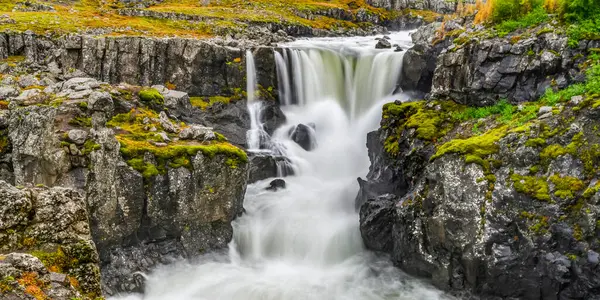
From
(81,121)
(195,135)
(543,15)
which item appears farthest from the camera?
(543,15)

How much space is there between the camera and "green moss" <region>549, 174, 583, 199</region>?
1363 cm

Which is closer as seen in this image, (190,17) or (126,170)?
(126,170)

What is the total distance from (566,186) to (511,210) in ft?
6.03

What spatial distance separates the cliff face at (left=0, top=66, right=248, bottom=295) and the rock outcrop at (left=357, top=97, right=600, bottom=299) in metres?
8.25

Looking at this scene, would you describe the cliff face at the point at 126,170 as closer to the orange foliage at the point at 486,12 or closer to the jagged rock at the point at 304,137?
the jagged rock at the point at 304,137

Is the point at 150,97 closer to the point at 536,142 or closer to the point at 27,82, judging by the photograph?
the point at 27,82

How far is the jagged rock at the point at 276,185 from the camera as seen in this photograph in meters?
24.5

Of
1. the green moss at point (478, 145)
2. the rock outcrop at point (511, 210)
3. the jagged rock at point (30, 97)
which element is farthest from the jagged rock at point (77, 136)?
the green moss at point (478, 145)

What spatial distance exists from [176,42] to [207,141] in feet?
54.9

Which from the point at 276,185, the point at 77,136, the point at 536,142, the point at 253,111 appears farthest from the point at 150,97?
the point at 536,142

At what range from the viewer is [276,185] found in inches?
973

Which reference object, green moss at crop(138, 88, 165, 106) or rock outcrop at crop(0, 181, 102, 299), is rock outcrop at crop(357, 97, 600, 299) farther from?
green moss at crop(138, 88, 165, 106)

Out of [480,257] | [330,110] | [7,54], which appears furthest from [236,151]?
[7,54]

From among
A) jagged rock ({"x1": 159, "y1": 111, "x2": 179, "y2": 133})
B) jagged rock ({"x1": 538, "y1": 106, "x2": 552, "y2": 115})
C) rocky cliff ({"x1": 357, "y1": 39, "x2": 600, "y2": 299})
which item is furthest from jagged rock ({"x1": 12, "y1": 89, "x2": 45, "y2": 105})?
jagged rock ({"x1": 538, "y1": 106, "x2": 552, "y2": 115})
